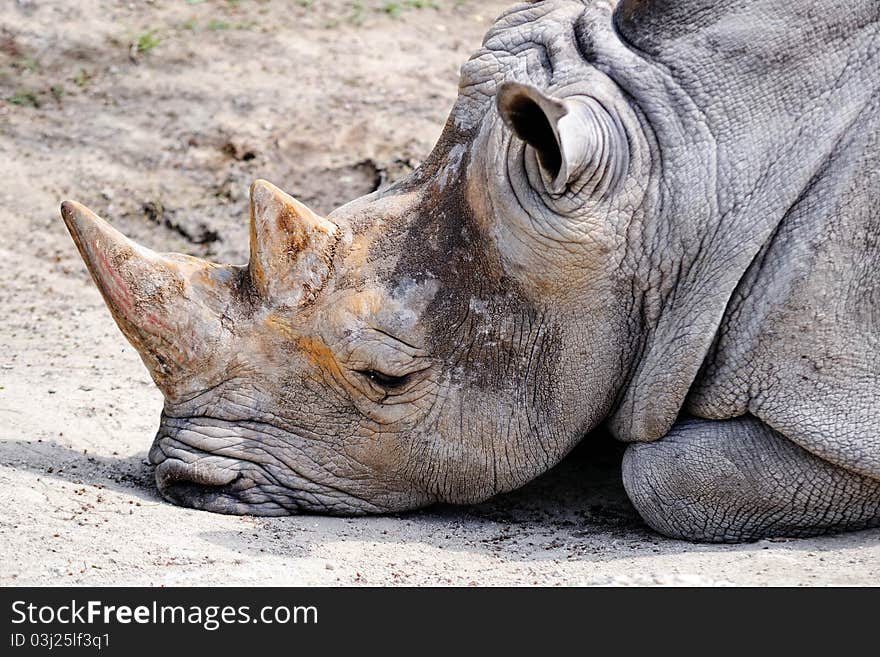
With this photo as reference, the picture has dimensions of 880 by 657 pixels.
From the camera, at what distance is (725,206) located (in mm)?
4926

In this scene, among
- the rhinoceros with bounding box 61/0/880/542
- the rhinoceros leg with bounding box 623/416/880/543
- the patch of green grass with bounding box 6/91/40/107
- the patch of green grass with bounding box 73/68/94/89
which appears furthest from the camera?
the patch of green grass with bounding box 73/68/94/89

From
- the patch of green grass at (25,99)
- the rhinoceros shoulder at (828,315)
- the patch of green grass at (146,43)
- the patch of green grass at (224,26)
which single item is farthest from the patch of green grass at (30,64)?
the rhinoceros shoulder at (828,315)

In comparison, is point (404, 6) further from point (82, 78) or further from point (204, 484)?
point (204, 484)

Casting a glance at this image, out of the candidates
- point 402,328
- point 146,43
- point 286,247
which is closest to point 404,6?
point 146,43

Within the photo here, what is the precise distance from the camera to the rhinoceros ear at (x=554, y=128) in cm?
448

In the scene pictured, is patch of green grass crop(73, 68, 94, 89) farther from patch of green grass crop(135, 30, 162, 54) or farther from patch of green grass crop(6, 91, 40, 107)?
patch of green grass crop(135, 30, 162, 54)

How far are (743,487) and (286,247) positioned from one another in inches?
71.2

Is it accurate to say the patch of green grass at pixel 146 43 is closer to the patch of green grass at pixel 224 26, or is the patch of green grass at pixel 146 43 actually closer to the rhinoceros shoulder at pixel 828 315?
the patch of green grass at pixel 224 26

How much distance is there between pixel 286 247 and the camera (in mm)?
5090

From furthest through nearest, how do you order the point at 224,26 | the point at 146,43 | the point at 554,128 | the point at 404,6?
the point at 404,6, the point at 224,26, the point at 146,43, the point at 554,128

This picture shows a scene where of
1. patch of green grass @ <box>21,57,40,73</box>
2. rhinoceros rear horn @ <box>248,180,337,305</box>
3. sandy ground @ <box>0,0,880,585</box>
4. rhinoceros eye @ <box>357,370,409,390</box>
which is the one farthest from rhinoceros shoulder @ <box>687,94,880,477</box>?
patch of green grass @ <box>21,57,40,73</box>

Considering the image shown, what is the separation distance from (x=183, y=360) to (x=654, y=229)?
173 cm

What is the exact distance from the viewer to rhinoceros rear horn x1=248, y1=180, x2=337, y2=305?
5.09 m
